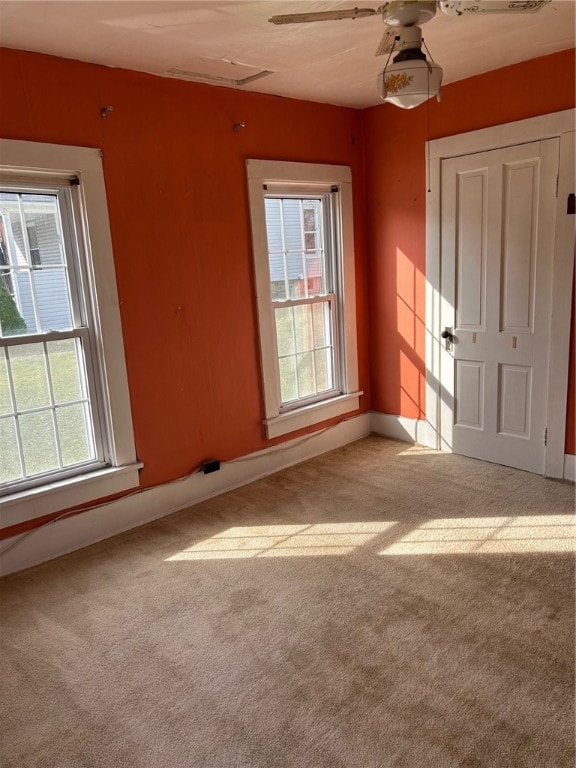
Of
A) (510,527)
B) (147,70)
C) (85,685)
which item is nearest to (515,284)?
(510,527)

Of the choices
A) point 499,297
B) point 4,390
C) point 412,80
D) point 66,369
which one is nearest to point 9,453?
point 4,390

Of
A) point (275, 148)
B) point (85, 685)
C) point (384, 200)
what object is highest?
point (275, 148)

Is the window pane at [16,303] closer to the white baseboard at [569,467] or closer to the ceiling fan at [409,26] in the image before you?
the ceiling fan at [409,26]

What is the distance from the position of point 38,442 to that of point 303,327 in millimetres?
2135

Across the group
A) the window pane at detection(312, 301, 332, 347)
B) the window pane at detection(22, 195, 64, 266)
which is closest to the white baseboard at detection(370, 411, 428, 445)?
the window pane at detection(312, 301, 332, 347)

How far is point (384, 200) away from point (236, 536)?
2878 millimetres

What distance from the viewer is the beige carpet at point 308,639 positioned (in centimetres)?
193

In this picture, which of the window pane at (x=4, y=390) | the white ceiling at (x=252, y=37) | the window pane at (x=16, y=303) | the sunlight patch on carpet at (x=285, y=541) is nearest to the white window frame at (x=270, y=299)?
the white ceiling at (x=252, y=37)

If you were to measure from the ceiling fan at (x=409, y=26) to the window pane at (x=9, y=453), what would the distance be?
2334 millimetres

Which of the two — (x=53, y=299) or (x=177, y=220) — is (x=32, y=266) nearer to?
(x=53, y=299)

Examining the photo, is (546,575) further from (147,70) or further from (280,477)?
(147,70)

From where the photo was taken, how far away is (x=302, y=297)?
4.41m

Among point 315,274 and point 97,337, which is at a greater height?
point 315,274

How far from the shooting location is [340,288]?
4602mm
